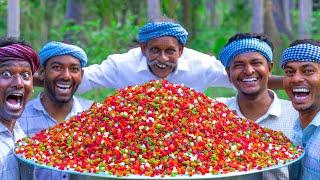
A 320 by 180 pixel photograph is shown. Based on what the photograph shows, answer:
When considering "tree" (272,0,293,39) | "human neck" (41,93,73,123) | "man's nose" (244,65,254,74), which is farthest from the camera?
"tree" (272,0,293,39)

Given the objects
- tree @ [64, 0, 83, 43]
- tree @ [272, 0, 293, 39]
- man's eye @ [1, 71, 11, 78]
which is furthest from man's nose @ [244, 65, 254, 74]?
tree @ [272, 0, 293, 39]

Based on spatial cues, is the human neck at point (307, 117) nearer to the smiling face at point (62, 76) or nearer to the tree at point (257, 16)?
the smiling face at point (62, 76)

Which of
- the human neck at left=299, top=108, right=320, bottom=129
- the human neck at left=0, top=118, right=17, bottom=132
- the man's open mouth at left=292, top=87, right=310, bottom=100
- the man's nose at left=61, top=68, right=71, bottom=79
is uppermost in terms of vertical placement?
the man's nose at left=61, top=68, right=71, bottom=79

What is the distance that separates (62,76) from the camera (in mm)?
4152

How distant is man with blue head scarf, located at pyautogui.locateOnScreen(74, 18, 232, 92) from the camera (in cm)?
448

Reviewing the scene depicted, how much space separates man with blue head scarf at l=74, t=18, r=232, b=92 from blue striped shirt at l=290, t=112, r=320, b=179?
1187 millimetres

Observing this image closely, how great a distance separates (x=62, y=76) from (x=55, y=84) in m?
0.09

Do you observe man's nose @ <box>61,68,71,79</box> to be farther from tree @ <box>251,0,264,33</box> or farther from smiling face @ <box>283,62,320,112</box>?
tree @ <box>251,0,264,33</box>

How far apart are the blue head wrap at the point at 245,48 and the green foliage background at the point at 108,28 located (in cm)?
380

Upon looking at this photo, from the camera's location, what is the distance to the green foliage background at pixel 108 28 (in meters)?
11.7

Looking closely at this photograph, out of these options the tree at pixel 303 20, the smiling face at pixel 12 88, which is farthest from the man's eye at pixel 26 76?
the tree at pixel 303 20

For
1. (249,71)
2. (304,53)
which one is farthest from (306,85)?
(249,71)

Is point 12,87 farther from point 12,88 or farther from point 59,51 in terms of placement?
point 59,51

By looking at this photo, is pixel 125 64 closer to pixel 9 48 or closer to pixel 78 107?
pixel 78 107
